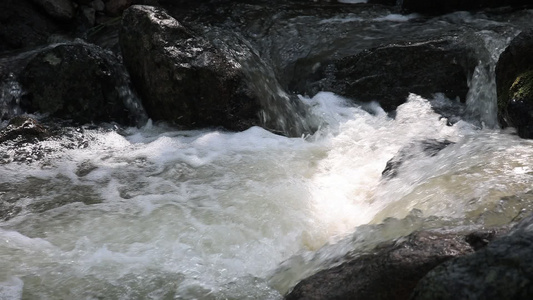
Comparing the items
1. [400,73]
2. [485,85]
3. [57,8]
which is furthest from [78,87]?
[485,85]

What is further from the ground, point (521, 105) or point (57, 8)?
point (57, 8)

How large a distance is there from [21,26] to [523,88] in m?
7.85

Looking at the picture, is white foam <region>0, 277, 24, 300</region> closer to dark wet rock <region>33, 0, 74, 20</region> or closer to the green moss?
the green moss

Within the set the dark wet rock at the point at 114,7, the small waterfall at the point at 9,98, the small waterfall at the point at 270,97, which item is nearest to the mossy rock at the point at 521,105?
the small waterfall at the point at 270,97

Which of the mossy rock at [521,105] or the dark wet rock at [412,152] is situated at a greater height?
the mossy rock at [521,105]

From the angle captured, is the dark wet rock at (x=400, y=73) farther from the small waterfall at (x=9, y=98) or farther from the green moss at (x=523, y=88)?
the small waterfall at (x=9, y=98)

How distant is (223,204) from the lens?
14.6 feet

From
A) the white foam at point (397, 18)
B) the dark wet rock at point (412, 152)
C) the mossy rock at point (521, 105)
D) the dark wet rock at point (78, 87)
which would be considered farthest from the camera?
the white foam at point (397, 18)

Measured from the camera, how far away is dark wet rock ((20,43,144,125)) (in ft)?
21.2

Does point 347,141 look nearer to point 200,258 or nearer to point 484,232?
point 200,258

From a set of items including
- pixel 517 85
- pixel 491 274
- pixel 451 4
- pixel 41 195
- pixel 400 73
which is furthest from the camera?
pixel 451 4

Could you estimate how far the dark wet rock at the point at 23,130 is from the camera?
565 cm

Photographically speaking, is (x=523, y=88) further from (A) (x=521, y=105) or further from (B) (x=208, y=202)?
(B) (x=208, y=202)

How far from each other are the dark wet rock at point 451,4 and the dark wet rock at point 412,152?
4511 mm
